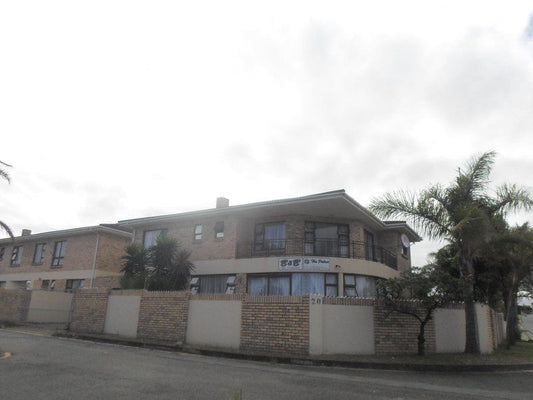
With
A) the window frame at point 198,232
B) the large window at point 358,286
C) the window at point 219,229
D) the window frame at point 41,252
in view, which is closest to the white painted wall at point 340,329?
the large window at point 358,286

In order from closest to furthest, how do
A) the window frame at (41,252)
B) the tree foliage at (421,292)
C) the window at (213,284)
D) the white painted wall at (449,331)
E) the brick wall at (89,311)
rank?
the tree foliage at (421,292)
the white painted wall at (449,331)
the brick wall at (89,311)
the window at (213,284)
the window frame at (41,252)

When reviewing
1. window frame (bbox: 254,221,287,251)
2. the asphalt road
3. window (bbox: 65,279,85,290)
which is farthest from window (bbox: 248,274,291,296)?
window (bbox: 65,279,85,290)

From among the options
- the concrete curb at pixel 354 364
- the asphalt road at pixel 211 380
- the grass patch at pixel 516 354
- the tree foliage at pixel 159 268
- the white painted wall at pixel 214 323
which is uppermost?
the tree foliage at pixel 159 268

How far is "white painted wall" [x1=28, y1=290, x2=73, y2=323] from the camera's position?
23.1 metres

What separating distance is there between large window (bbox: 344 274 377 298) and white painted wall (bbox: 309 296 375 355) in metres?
6.71

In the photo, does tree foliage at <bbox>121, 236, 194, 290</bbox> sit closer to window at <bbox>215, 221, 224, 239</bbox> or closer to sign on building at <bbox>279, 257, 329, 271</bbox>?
window at <bbox>215, 221, 224, 239</bbox>

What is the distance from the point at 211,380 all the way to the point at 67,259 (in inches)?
936

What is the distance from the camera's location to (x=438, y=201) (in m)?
14.0

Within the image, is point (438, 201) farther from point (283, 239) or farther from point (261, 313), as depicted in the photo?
point (283, 239)

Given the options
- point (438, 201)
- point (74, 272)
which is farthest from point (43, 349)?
point (74, 272)

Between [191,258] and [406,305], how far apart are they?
13052 millimetres

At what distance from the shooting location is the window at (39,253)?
31.0m

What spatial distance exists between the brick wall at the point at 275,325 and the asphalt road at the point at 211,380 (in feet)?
4.01

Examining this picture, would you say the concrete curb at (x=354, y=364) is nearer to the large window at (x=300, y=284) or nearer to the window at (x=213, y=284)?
the large window at (x=300, y=284)
